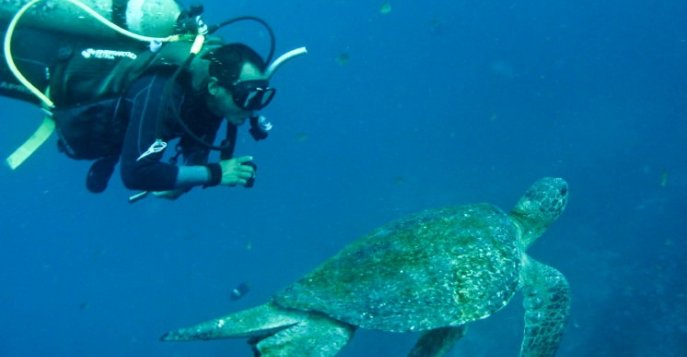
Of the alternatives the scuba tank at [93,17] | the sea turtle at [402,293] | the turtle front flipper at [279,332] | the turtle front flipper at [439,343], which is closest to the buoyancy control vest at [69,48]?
the scuba tank at [93,17]

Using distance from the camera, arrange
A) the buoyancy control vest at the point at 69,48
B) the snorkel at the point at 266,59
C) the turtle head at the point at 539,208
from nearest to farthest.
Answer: the buoyancy control vest at the point at 69,48 → the snorkel at the point at 266,59 → the turtle head at the point at 539,208

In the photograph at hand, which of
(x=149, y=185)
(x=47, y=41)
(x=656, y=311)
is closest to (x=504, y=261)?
(x=149, y=185)

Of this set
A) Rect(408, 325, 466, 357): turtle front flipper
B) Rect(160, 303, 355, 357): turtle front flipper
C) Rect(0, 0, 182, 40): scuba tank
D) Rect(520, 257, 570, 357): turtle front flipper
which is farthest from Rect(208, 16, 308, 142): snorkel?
Rect(520, 257, 570, 357): turtle front flipper

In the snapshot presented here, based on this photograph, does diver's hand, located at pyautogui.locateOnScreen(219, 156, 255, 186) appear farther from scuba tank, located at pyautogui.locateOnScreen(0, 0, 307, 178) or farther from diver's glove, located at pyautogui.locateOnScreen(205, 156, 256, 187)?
scuba tank, located at pyautogui.locateOnScreen(0, 0, 307, 178)

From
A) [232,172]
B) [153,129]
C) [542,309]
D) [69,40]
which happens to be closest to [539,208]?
[542,309]

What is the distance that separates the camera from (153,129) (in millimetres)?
3676

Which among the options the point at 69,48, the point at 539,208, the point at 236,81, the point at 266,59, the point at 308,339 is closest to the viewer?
the point at 308,339

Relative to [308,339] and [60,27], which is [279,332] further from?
[60,27]

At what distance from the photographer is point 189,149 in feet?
15.3

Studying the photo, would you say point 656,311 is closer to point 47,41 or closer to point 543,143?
point 543,143

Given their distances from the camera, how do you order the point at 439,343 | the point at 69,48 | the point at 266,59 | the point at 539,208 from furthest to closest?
the point at 539,208 → the point at 439,343 → the point at 266,59 → the point at 69,48

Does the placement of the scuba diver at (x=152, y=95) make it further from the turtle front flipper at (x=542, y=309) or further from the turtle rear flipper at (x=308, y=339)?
the turtle front flipper at (x=542, y=309)

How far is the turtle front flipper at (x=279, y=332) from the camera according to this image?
12.1ft

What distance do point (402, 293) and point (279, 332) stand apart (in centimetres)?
99
